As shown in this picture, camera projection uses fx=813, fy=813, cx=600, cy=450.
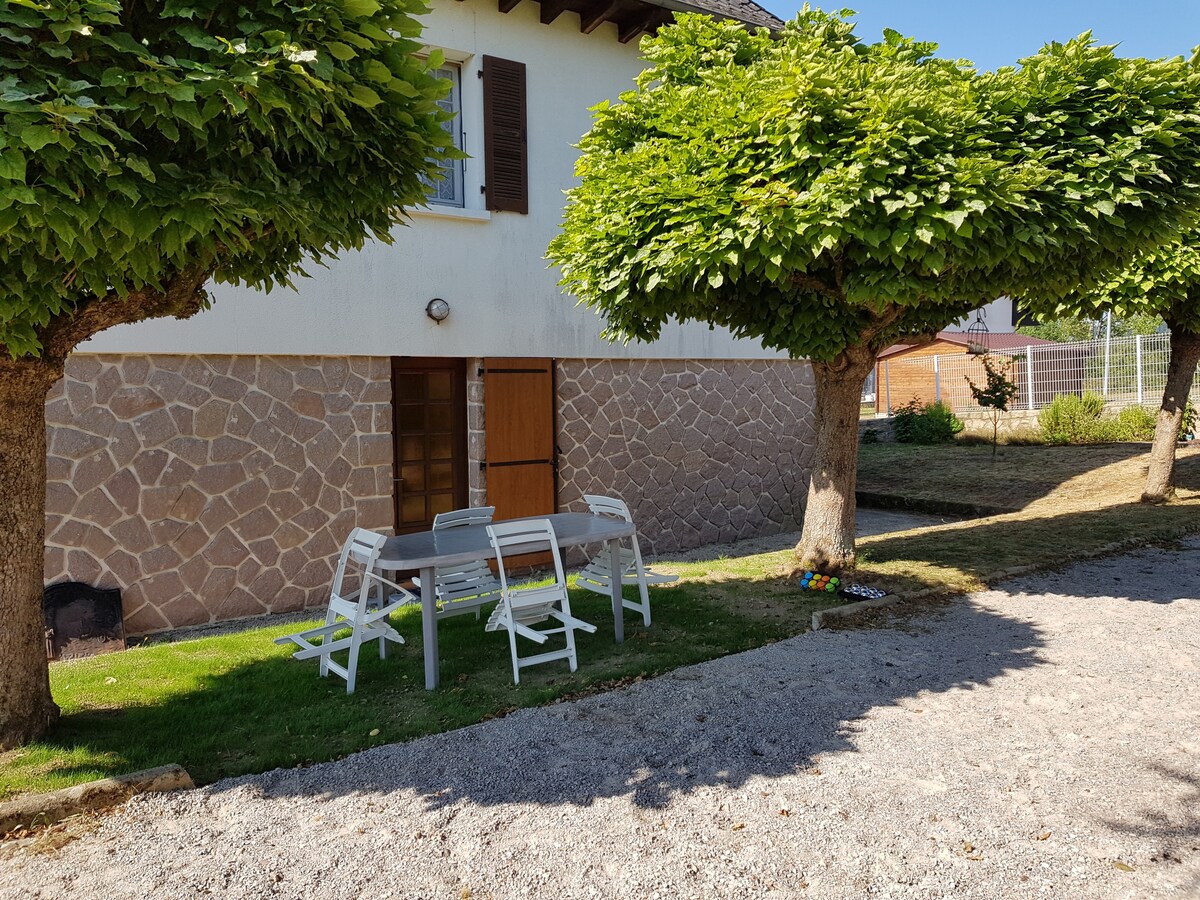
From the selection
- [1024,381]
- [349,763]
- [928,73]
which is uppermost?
[928,73]

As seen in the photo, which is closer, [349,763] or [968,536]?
[349,763]

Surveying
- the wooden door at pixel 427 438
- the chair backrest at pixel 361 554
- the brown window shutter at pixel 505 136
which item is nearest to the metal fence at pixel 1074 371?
the brown window shutter at pixel 505 136

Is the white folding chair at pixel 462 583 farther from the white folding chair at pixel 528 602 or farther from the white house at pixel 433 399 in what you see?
the white house at pixel 433 399

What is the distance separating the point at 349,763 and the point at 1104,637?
16.5 feet

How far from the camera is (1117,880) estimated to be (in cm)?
286

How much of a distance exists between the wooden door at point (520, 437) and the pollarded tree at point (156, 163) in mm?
4207

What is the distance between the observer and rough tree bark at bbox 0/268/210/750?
12.6 feet

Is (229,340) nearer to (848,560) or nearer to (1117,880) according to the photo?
(848,560)

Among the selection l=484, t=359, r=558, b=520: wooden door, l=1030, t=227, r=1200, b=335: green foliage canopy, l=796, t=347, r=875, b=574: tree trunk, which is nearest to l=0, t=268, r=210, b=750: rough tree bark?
l=484, t=359, r=558, b=520: wooden door

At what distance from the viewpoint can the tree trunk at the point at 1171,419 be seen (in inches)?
416

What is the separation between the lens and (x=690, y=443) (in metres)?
10.0

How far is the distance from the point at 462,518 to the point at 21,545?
10.1ft

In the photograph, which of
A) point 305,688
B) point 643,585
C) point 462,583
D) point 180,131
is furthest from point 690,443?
point 180,131

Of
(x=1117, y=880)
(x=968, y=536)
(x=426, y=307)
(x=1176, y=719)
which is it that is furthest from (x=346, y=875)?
(x=968, y=536)
